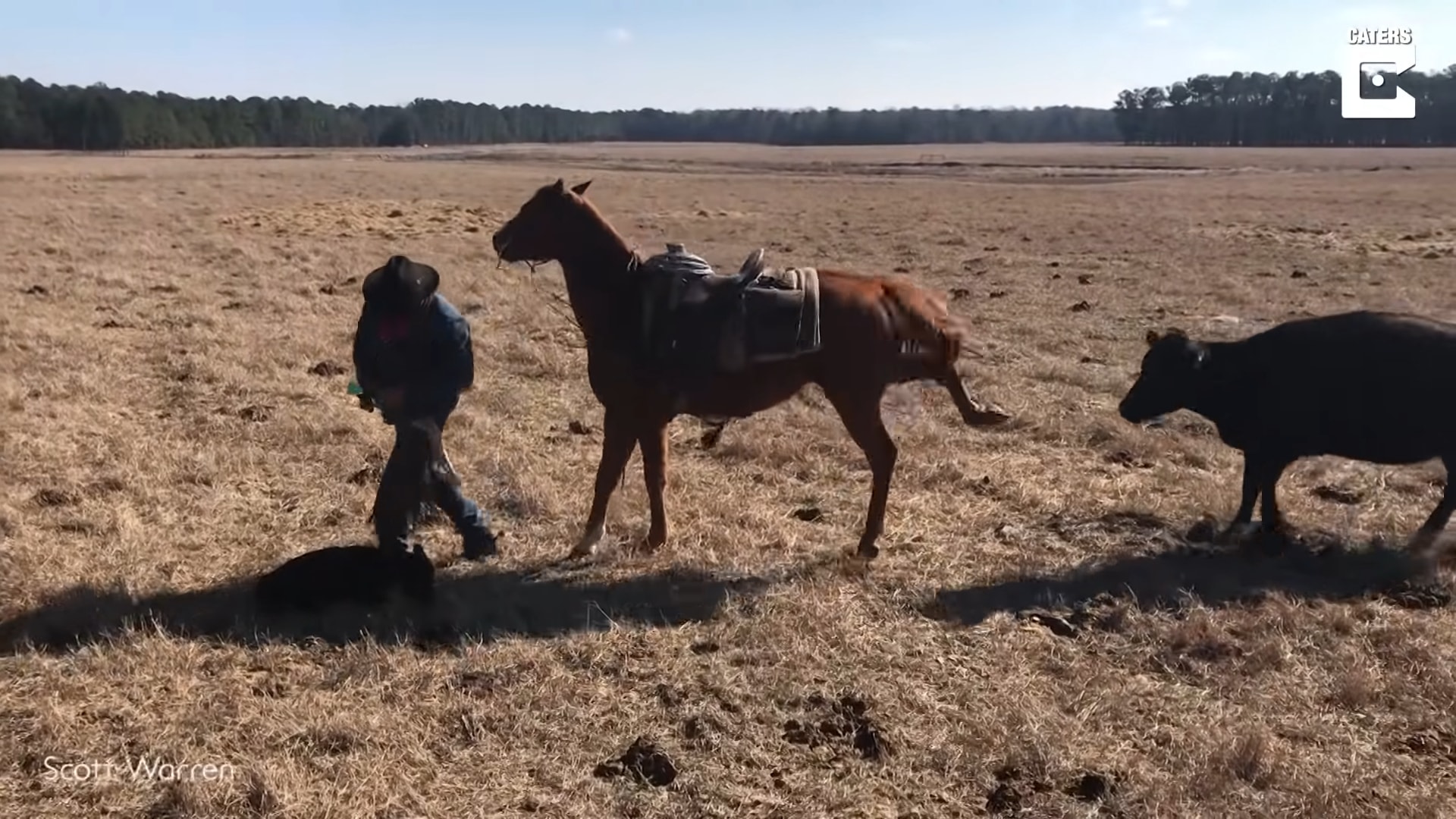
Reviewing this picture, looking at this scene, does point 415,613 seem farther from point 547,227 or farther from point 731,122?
point 731,122

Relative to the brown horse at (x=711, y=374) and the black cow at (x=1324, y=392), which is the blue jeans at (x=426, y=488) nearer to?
the brown horse at (x=711, y=374)

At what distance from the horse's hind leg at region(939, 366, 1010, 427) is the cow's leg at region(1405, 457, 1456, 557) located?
243 centimetres

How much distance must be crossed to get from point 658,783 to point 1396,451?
4.75 m

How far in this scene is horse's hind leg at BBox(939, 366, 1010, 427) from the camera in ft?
21.4

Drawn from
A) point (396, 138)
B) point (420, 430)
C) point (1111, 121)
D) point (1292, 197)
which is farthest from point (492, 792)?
point (1111, 121)

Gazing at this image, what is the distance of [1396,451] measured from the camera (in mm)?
6242

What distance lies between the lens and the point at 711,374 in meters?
6.14

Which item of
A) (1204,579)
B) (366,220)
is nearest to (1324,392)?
(1204,579)

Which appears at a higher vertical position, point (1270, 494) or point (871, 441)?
point (871, 441)

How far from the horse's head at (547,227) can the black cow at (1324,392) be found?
12.0ft

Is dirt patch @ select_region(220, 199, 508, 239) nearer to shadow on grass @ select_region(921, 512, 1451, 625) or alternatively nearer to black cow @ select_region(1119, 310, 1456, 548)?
black cow @ select_region(1119, 310, 1456, 548)

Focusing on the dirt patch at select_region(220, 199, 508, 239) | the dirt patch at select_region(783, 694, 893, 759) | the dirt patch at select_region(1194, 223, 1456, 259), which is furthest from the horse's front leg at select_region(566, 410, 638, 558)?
the dirt patch at select_region(1194, 223, 1456, 259)

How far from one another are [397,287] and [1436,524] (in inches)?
236

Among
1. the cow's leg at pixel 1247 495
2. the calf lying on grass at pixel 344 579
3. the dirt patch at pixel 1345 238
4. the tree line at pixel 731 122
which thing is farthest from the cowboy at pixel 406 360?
the tree line at pixel 731 122
